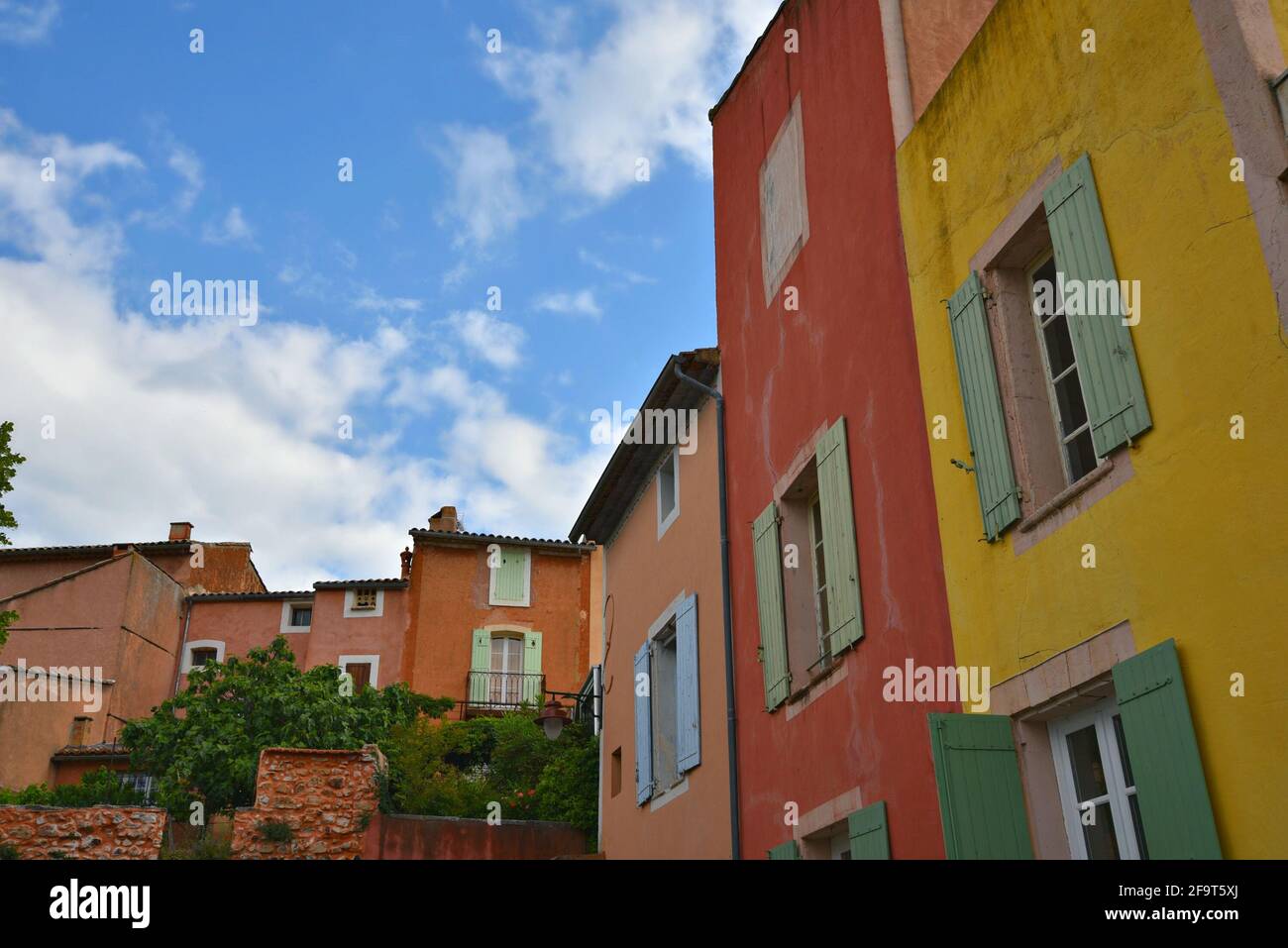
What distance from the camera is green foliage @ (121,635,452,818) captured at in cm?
1828

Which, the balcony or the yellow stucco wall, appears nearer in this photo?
the yellow stucco wall

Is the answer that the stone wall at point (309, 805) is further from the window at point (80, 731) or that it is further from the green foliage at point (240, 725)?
the window at point (80, 731)

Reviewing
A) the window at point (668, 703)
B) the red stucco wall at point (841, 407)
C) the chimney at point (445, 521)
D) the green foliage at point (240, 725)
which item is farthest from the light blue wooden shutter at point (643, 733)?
the chimney at point (445, 521)

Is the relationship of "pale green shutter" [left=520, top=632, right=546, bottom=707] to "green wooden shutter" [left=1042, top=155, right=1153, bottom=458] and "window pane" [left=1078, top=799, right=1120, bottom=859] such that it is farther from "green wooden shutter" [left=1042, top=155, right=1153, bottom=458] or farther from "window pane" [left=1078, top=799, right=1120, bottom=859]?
"green wooden shutter" [left=1042, top=155, right=1153, bottom=458]

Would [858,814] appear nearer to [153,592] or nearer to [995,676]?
[995,676]

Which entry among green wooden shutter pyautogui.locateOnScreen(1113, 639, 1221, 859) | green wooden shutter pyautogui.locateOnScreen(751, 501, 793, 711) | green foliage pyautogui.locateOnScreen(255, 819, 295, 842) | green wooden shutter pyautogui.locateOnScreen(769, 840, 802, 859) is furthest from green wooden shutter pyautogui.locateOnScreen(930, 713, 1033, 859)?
green foliage pyautogui.locateOnScreen(255, 819, 295, 842)

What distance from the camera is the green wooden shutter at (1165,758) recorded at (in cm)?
474

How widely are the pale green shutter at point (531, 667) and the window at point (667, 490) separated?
1782 cm

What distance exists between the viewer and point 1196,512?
4.99 meters

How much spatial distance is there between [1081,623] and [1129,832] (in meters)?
0.96

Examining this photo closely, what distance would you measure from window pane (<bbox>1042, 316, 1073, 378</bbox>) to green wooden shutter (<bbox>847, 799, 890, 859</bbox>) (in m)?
2.85

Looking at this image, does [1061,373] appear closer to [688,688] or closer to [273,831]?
[688,688]
